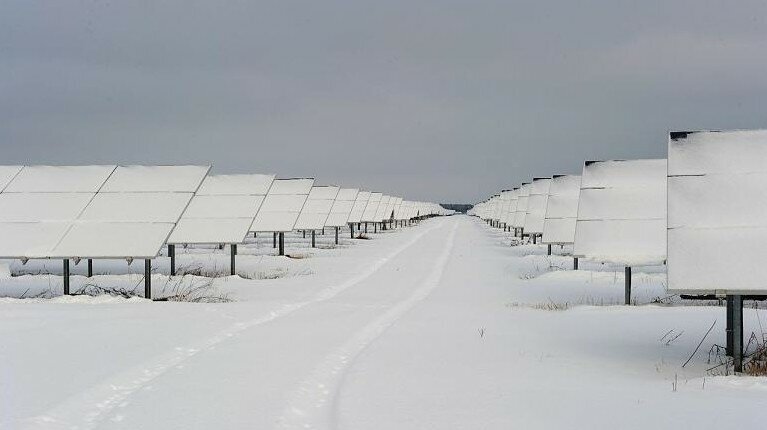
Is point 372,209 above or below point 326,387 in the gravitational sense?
above

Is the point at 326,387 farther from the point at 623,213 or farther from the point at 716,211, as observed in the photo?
the point at 623,213

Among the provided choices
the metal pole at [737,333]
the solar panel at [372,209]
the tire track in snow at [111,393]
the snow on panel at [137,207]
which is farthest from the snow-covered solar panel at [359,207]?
the metal pole at [737,333]

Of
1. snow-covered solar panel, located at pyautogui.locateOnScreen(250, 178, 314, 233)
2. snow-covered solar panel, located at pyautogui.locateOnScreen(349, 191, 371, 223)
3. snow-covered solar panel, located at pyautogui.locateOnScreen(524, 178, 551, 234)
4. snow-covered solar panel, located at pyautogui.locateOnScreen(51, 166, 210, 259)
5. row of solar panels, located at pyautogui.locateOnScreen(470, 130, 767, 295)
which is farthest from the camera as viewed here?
snow-covered solar panel, located at pyautogui.locateOnScreen(349, 191, 371, 223)

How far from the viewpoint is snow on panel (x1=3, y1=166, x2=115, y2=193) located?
58.8ft

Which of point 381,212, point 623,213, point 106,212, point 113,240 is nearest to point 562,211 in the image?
point 623,213

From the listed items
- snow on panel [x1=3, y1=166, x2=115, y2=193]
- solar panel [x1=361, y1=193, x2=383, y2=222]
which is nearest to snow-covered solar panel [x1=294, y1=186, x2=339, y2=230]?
solar panel [x1=361, y1=193, x2=383, y2=222]

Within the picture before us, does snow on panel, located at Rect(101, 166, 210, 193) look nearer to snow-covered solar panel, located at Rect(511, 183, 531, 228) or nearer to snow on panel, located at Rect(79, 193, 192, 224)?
snow on panel, located at Rect(79, 193, 192, 224)

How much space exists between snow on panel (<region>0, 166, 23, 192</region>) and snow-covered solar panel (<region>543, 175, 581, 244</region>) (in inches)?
638

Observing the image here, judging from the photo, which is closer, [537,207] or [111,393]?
[111,393]

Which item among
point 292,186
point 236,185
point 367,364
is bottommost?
point 367,364

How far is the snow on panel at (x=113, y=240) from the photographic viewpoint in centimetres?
1544

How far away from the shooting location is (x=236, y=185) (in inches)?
1049

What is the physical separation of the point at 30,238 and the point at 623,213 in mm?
Answer: 13708

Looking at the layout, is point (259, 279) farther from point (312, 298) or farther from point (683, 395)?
point (683, 395)
